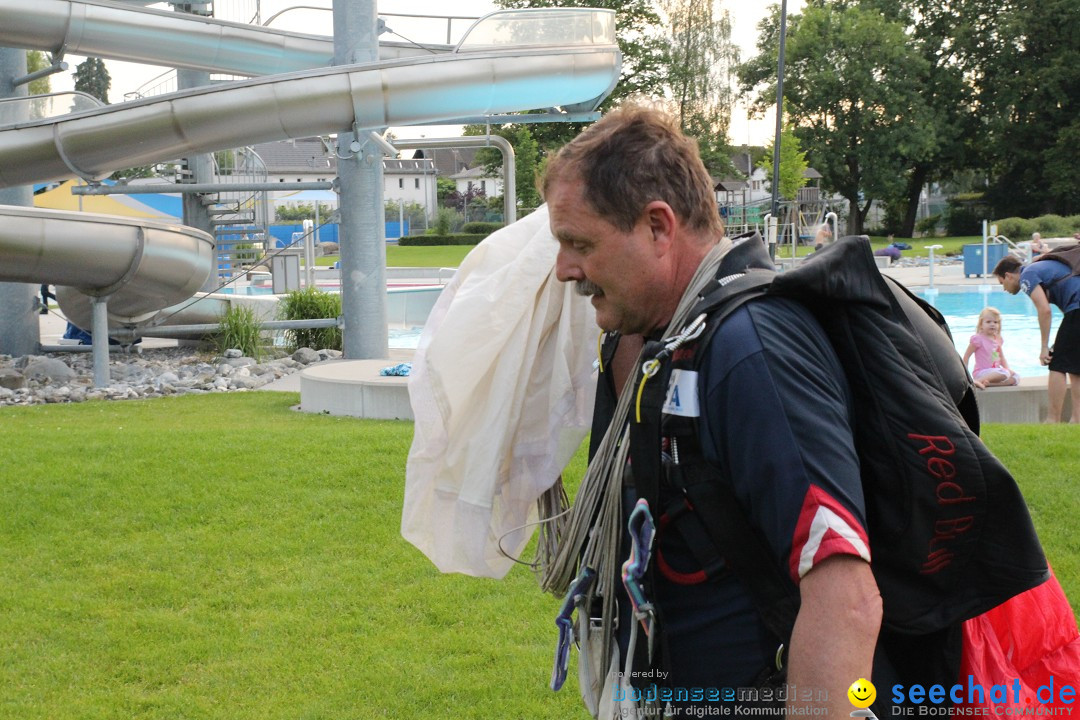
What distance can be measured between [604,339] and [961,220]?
208 feet

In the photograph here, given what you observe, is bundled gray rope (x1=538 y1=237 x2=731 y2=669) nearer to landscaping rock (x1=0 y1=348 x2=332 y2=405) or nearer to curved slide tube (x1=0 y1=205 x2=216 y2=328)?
landscaping rock (x1=0 y1=348 x2=332 y2=405)

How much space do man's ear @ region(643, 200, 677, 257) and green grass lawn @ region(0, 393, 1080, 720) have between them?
272 centimetres

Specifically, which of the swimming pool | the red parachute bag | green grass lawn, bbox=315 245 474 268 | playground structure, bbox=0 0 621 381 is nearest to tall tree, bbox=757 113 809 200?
green grass lawn, bbox=315 245 474 268

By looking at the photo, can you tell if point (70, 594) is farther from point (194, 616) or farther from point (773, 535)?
point (773, 535)

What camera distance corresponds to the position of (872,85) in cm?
6269

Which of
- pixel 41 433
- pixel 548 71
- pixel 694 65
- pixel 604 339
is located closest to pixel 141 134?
pixel 548 71

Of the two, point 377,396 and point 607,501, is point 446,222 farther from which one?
point 607,501

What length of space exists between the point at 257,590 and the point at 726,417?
4137mm

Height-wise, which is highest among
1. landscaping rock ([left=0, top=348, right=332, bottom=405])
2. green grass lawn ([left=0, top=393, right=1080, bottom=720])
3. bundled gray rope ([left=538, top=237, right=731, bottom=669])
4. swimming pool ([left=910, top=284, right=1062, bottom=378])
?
bundled gray rope ([left=538, top=237, right=731, bottom=669])

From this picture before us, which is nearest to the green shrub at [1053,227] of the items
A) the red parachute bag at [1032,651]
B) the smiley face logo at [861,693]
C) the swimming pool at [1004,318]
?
the swimming pool at [1004,318]

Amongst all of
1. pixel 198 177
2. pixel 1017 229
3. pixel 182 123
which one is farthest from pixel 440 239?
pixel 182 123

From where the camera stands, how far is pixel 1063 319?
10.0 meters

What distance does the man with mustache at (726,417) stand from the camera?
67.7 inches

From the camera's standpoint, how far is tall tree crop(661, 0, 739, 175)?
62344 millimetres
